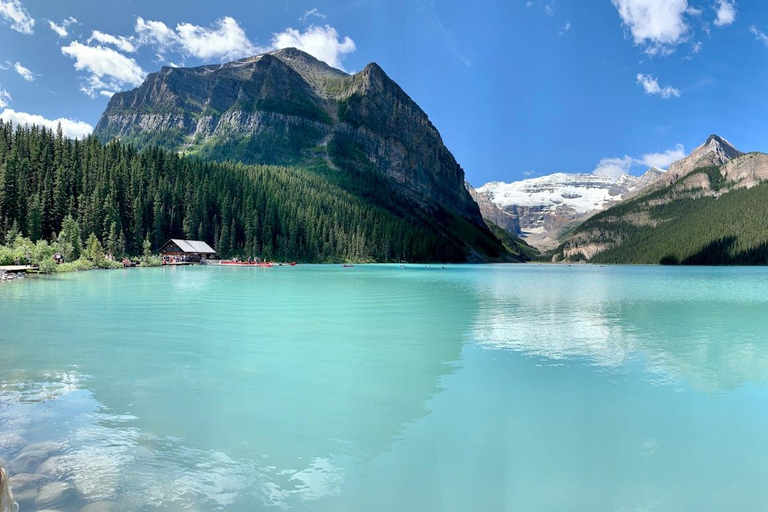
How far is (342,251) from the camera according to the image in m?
191

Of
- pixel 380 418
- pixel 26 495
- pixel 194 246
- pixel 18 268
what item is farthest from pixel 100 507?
pixel 194 246

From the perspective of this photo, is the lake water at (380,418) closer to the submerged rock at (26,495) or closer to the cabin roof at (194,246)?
the submerged rock at (26,495)

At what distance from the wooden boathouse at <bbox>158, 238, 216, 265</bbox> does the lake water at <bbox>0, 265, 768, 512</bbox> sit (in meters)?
111

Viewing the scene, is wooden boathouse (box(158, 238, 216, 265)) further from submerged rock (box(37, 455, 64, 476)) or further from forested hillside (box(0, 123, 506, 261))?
submerged rock (box(37, 455, 64, 476))

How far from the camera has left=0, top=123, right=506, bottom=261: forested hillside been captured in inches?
4321

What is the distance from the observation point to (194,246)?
140 m

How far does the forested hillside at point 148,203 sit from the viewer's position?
360 feet

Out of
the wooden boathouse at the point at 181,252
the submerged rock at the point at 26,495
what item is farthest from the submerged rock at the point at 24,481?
the wooden boathouse at the point at 181,252

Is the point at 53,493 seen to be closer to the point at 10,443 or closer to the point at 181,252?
the point at 10,443

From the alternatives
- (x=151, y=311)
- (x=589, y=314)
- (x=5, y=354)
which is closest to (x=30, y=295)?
(x=151, y=311)

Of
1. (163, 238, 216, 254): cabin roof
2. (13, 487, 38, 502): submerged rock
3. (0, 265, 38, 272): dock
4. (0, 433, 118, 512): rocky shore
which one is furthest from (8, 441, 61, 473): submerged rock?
(163, 238, 216, 254): cabin roof

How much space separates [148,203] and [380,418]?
476 feet

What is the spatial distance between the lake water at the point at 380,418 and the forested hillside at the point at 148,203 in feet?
314

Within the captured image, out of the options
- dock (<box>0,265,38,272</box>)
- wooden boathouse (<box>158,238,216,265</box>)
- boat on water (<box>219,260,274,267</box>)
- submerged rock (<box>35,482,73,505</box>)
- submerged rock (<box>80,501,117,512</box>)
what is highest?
wooden boathouse (<box>158,238,216,265</box>)
